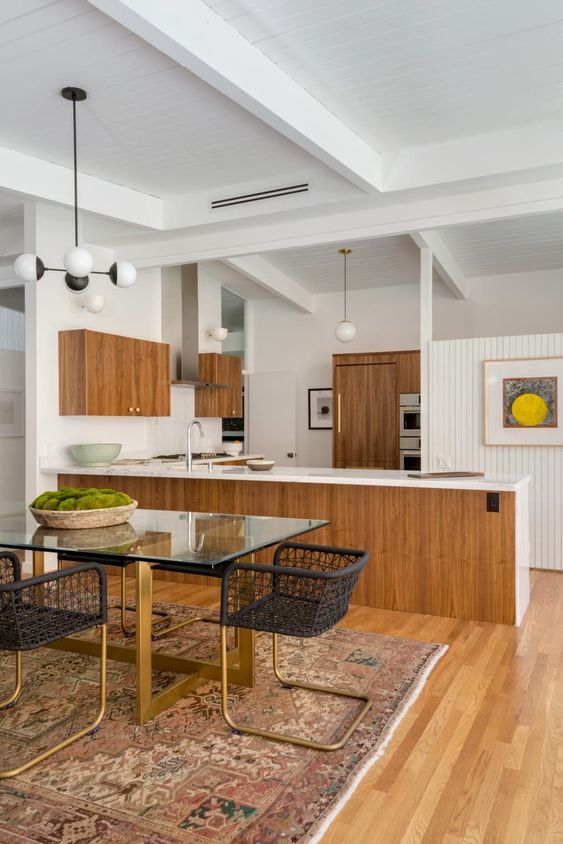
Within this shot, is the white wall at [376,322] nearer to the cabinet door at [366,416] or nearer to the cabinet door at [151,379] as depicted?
the cabinet door at [366,416]

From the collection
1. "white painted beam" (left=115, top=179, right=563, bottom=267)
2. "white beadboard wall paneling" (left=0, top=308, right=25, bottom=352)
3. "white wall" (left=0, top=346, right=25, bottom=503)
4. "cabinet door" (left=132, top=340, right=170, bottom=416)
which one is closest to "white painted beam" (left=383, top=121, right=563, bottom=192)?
"white painted beam" (left=115, top=179, right=563, bottom=267)

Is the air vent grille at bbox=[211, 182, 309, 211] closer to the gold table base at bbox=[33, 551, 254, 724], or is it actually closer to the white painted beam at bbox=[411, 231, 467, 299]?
the white painted beam at bbox=[411, 231, 467, 299]

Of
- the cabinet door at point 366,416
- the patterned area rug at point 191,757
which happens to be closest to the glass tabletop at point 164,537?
the patterned area rug at point 191,757

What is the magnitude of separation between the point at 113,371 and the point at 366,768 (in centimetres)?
414

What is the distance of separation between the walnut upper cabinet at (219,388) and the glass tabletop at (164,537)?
4281 mm

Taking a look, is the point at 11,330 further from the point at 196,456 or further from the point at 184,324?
the point at 196,456

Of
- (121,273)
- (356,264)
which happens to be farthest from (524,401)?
(121,273)

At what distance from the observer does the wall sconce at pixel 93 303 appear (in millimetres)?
5473

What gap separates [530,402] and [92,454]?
3.57 meters

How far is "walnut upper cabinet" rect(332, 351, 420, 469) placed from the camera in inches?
286

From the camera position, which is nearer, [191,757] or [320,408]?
[191,757]

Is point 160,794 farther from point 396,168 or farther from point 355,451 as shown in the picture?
point 355,451

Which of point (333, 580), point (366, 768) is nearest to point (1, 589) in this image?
point (333, 580)

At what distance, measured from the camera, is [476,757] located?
2316 millimetres
